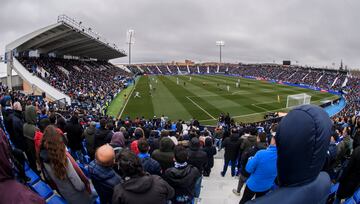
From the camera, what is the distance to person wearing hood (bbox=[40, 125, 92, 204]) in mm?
3588

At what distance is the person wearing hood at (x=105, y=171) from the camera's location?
3859 mm

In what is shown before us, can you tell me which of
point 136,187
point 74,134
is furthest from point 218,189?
point 136,187

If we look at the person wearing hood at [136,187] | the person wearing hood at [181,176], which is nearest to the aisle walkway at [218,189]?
the person wearing hood at [181,176]

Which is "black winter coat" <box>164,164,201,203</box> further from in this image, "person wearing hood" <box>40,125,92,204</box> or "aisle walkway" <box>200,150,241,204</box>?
"aisle walkway" <box>200,150,241,204</box>

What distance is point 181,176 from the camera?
445cm

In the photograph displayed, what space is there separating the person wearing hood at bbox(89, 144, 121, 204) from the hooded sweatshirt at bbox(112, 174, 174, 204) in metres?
0.81

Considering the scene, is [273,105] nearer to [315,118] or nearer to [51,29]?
[51,29]

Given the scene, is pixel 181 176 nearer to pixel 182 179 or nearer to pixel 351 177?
pixel 182 179

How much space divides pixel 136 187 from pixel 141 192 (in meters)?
0.08

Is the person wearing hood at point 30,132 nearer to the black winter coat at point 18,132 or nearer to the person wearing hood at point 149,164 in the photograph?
the black winter coat at point 18,132

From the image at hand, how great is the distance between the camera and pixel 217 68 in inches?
4990

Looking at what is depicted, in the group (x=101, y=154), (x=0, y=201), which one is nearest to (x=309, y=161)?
(x=0, y=201)

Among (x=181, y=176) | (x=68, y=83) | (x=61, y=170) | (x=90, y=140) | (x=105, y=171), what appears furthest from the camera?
(x=68, y=83)

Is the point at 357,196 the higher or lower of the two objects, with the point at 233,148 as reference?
higher
